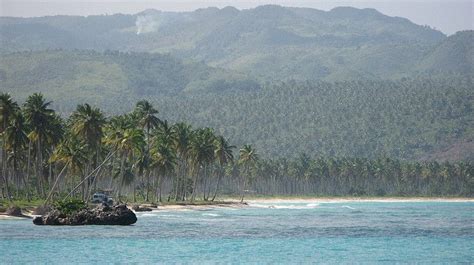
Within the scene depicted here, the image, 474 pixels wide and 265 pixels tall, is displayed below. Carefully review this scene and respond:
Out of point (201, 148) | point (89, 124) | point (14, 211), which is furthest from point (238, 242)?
point (201, 148)

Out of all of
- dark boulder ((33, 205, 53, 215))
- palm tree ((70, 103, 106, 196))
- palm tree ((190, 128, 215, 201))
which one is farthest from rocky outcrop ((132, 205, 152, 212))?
palm tree ((190, 128, 215, 201))

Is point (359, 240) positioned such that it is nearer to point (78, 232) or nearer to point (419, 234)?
point (419, 234)

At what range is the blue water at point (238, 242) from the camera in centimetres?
7944

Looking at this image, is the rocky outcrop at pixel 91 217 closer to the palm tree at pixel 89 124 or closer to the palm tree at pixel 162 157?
the palm tree at pixel 89 124

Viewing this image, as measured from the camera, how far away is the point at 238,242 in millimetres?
95500

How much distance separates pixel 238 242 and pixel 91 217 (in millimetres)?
25155

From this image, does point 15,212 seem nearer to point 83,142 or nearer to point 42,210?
point 42,210

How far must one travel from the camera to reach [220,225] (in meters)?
123

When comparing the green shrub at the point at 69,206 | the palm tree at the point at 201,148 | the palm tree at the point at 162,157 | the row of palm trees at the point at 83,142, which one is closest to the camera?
the green shrub at the point at 69,206

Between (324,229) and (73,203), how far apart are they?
105 ft

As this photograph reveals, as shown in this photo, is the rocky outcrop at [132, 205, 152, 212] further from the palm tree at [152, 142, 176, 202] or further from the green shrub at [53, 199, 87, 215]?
the green shrub at [53, 199, 87, 215]

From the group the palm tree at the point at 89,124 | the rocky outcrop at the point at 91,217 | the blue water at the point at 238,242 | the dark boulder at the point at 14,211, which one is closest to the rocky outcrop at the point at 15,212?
the dark boulder at the point at 14,211

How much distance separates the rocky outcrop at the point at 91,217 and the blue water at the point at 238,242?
182 cm

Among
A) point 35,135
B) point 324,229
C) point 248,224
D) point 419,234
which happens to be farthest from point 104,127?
point 419,234
